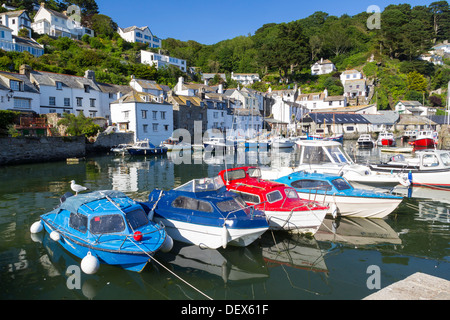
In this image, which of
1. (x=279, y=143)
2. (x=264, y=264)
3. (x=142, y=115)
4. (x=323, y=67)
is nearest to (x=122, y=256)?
(x=264, y=264)

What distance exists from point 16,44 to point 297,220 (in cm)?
A: 8094

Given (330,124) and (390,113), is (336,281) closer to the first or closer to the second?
(330,124)

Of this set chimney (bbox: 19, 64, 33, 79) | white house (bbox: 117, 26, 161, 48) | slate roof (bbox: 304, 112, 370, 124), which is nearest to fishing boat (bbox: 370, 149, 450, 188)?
chimney (bbox: 19, 64, 33, 79)

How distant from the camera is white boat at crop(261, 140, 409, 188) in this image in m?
18.9

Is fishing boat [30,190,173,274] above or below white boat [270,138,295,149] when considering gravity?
below

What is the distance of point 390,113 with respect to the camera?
8388 centimetres

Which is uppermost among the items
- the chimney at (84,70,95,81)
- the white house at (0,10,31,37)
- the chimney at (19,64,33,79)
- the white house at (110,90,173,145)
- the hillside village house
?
the white house at (0,10,31,37)

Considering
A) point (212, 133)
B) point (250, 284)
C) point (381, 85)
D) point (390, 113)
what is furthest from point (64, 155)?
point (381, 85)

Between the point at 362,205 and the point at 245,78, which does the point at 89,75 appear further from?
the point at 245,78

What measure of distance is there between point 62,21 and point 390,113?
99.8m

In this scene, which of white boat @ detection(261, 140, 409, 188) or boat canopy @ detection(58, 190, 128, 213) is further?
white boat @ detection(261, 140, 409, 188)

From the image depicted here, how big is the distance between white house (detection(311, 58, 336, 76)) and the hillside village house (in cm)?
8820

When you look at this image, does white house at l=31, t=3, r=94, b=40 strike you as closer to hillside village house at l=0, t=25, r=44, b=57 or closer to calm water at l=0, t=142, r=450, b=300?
hillside village house at l=0, t=25, r=44, b=57
